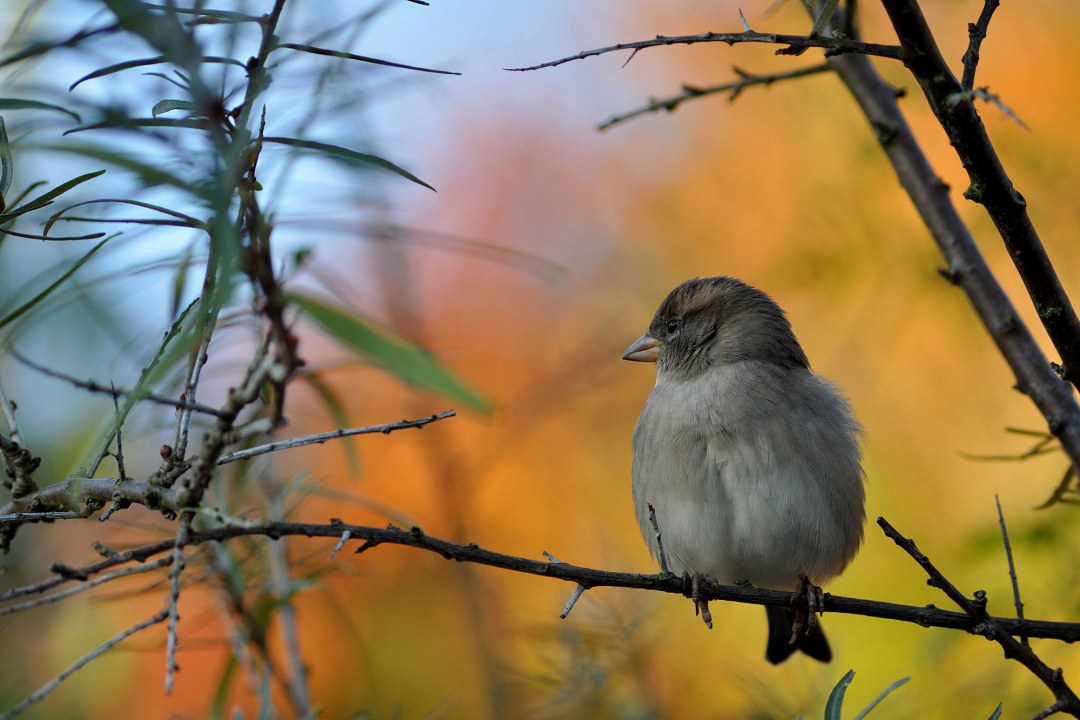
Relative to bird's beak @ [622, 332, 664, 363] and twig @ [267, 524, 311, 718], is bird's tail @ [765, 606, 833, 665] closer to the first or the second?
bird's beak @ [622, 332, 664, 363]

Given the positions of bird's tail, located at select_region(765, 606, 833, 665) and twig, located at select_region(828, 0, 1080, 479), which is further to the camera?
bird's tail, located at select_region(765, 606, 833, 665)

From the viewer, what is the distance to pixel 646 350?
4070 mm

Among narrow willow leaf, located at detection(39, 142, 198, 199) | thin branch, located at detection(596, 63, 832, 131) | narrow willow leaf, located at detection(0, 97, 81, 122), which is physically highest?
thin branch, located at detection(596, 63, 832, 131)

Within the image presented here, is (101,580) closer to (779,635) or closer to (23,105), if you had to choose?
(23,105)

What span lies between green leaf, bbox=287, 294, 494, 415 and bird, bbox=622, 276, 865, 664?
7.43 ft

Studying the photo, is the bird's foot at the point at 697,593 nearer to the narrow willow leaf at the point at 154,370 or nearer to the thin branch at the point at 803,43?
the thin branch at the point at 803,43

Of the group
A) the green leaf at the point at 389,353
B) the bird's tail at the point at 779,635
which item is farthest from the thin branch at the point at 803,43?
the bird's tail at the point at 779,635

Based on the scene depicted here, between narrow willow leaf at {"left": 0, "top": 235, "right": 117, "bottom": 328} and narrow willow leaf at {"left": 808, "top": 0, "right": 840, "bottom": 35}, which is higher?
narrow willow leaf at {"left": 808, "top": 0, "right": 840, "bottom": 35}

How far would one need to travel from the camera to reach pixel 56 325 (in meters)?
2.72

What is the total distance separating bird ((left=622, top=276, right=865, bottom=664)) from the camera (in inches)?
129

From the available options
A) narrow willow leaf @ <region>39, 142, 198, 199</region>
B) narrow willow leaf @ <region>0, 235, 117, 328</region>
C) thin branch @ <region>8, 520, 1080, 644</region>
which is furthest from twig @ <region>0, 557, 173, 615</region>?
narrow willow leaf @ <region>39, 142, 198, 199</region>

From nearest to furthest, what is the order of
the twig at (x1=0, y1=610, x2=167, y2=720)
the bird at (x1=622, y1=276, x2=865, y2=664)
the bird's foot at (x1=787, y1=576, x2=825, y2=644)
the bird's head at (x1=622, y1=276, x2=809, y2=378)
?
the twig at (x1=0, y1=610, x2=167, y2=720), the bird's foot at (x1=787, y1=576, x2=825, y2=644), the bird at (x1=622, y1=276, x2=865, y2=664), the bird's head at (x1=622, y1=276, x2=809, y2=378)

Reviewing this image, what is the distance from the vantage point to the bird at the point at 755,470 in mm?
3279

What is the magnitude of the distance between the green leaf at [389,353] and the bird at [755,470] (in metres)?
2.26
